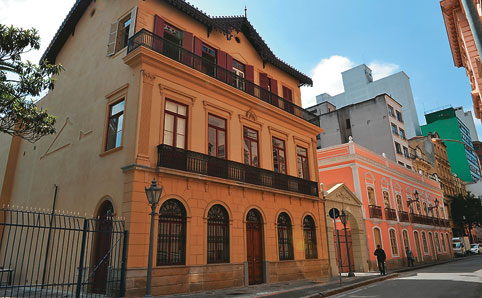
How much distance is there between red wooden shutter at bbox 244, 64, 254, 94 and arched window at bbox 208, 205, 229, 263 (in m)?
6.44

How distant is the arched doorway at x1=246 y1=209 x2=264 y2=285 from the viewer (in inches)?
565

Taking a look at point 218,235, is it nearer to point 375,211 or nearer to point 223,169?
point 223,169

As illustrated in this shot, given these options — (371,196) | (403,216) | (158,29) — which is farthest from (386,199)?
(158,29)

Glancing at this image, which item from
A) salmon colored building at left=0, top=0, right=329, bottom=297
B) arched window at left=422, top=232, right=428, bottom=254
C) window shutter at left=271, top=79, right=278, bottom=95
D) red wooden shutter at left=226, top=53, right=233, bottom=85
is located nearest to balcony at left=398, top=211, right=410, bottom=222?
arched window at left=422, top=232, right=428, bottom=254

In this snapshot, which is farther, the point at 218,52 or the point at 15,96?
the point at 218,52

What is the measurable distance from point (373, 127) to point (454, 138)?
152 feet

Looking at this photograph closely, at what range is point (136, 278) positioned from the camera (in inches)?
405

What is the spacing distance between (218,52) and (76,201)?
9.18 m

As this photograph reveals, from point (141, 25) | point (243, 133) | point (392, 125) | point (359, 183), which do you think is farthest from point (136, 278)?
point (392, 125)

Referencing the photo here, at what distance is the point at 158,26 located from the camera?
13.6 meters

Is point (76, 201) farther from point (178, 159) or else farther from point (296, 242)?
point (296, 242)

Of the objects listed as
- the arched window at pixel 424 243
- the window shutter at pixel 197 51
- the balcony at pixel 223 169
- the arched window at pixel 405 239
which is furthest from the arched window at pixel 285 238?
the arched window at pixel 424 243

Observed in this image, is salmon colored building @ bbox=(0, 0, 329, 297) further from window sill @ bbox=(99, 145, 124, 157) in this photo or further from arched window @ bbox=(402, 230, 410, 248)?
arched window @ bbox=(402, 230, 410, 248)

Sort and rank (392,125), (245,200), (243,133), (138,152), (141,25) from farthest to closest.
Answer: (392,125) → (243,133) → (245,200) → (141,25) → (138,152)
